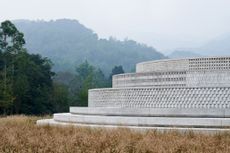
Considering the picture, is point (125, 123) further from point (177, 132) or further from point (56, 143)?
point (56, 143)

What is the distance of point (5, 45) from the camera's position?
3081 centimetres

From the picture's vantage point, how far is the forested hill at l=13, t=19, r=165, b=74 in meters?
122

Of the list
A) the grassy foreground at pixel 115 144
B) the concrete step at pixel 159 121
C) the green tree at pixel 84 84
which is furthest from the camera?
the green tree at pixel 84 84

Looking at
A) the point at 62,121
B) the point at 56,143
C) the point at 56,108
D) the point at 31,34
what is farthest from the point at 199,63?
the point at 31,34

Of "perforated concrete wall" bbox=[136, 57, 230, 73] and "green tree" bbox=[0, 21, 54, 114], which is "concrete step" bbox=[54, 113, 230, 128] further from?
"green tree" bbox=[0, 21, 54, 114]

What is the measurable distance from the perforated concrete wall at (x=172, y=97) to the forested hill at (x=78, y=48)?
83080 mm

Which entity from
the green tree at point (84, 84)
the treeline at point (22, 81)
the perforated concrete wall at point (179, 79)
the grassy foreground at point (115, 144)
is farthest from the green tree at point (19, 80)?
the grassy foreground at point (115, 144)

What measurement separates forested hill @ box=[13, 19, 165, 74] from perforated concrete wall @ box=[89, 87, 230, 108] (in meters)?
83.1

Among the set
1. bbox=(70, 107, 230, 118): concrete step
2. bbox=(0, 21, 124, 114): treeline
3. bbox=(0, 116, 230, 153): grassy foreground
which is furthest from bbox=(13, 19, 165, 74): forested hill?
bbox=(0, 116, 230, 153): grassy foreground

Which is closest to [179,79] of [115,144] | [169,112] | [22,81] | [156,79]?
[156,79]

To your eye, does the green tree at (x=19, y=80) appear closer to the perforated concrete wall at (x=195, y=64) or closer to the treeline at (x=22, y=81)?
the treeline at (x=22, y=81)

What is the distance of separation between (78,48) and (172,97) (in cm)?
12555

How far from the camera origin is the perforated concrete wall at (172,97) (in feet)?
41.6

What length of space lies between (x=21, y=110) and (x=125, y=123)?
2095 centimetres
